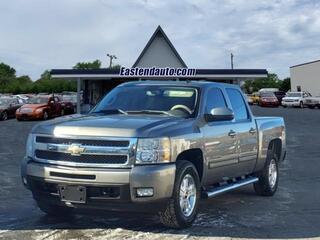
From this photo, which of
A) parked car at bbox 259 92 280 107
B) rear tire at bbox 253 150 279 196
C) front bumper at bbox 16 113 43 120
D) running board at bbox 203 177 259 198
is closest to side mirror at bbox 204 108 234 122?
running board at bbox 203 177 259 198

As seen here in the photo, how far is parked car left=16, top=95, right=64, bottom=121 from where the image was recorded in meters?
35.4

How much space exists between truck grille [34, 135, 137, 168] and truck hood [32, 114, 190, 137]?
0.08m

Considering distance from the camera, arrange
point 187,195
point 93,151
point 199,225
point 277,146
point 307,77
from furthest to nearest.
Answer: point 307,77 → point 277,146 → point 199,225 → point 187,195 → point 93,151

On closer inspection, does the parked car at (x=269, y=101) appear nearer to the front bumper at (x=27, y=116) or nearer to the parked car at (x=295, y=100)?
the parked car at (x=295, y=100)

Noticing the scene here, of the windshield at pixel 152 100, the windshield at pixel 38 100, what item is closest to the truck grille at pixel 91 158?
the windshield at pixel 152 100

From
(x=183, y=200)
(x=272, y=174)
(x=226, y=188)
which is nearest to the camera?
(x=183, y=200)

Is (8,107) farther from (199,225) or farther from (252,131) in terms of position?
(199,225)

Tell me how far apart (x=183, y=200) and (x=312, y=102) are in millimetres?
51984

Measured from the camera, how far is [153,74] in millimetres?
36031

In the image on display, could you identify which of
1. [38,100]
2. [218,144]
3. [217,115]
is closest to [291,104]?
[38,100]

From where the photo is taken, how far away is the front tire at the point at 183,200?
6766 millimetres

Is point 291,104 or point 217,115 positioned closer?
point 217,115

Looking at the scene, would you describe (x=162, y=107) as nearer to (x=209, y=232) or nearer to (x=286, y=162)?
(x=209, y=232)

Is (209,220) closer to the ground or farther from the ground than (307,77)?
closer to the ground
